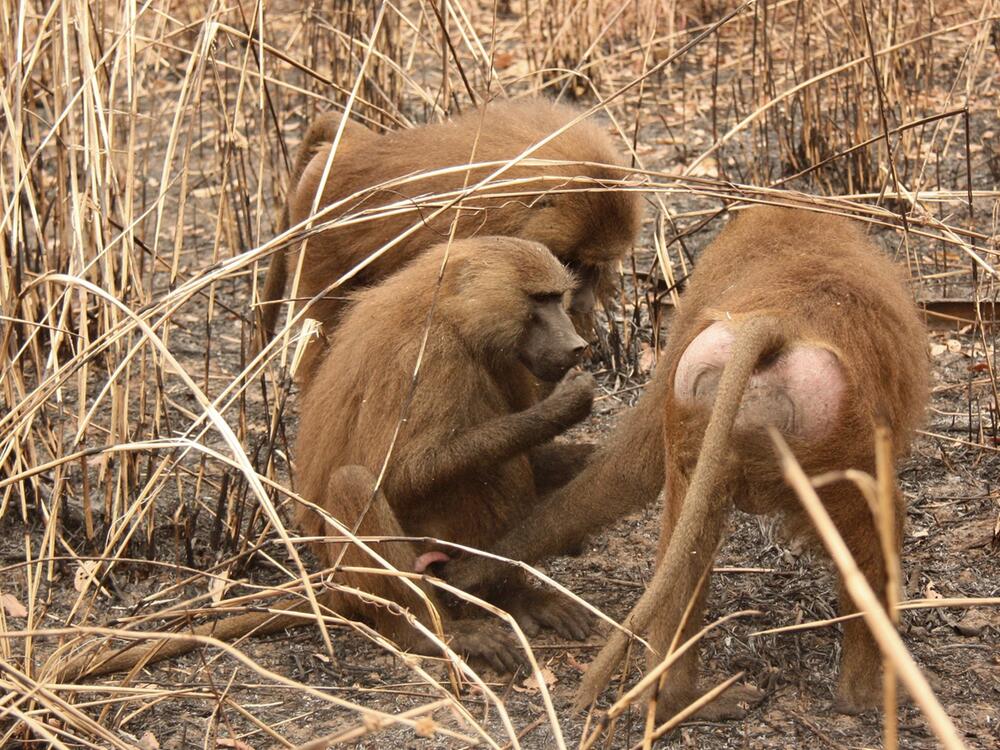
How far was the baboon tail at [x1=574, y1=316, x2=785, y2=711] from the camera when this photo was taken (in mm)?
2523

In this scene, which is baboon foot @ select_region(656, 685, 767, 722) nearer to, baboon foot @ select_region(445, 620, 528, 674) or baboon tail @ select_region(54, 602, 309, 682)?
baboon foot @ select_region(445, 620, 528, 674)

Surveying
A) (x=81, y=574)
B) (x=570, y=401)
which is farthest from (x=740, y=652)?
(x=81, y=574)

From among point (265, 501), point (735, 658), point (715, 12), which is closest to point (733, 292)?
point (735, 658)

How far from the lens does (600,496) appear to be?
3.84 meters

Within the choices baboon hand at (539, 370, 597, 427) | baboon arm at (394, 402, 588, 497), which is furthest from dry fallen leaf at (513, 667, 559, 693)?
baboon hand at (539, 370, 597, 427)

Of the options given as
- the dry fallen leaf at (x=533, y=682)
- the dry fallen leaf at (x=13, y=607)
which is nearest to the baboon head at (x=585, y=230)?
the dry fallen leaf at (x=533, y=682)

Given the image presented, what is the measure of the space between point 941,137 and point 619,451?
4485 mm

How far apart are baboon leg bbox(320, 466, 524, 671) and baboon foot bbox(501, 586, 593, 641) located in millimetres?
120

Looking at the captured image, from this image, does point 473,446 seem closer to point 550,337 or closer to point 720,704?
point 550,337

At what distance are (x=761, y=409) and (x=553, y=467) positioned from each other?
1.52 meters

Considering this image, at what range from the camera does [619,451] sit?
3834mm

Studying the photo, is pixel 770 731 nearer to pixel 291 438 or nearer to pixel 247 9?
pixel 291 438

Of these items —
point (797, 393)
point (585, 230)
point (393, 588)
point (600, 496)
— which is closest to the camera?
point (797, 393)

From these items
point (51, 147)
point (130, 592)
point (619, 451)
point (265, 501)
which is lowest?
point (130, 592)
